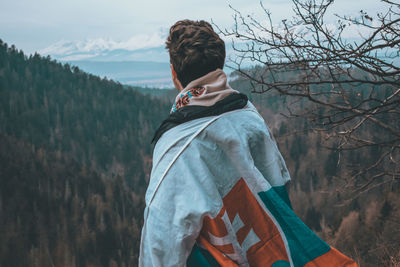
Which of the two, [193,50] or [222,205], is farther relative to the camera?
[193,50]

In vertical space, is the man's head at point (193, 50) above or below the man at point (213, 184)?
above

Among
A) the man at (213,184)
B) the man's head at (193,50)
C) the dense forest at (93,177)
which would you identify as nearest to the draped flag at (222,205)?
the man at (213,184)

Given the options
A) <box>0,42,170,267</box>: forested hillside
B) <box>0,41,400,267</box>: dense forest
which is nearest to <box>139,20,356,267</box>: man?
<box>0,41,400,267</box>: dense forest

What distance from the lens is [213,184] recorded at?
1.86 metres

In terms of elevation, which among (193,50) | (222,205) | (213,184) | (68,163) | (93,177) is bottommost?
(93,177)

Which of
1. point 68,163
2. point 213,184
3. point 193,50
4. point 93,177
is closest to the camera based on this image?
point 213,184

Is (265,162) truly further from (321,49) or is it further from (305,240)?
(321,49)

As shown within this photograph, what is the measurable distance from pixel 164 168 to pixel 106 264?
45730mm

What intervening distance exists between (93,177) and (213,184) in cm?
6139

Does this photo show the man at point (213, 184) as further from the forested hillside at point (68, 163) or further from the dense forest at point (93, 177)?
the forested hillside at point (68, 163)

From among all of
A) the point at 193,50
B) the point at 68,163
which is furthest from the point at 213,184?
the point at 68,163

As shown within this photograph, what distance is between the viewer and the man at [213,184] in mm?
1791

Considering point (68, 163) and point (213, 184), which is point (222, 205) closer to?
Answer: point (213, 184)

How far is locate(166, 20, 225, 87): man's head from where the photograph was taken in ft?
6.54
